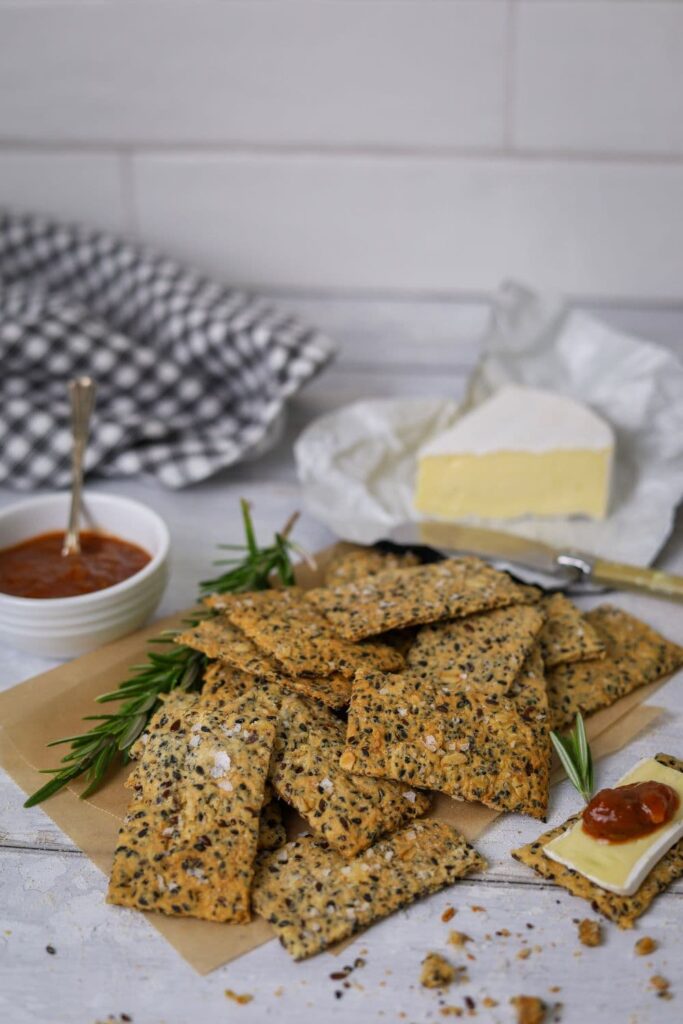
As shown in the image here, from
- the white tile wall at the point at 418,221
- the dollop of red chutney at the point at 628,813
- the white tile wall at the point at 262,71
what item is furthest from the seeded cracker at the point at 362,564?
the white tile wall at the point at 262,71

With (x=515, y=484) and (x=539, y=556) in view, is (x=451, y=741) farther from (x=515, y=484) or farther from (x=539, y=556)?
(x=515, y=484)

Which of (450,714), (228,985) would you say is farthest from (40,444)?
(228,985)

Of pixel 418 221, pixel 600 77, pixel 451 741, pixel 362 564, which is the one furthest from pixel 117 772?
pixel 600 77

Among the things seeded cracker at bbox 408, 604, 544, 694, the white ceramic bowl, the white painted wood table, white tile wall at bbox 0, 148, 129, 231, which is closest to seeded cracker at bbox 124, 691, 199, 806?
the white painted wood table

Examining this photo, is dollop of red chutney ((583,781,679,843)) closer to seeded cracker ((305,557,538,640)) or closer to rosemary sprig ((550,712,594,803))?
rosemary sprig ((550,712,594,803))

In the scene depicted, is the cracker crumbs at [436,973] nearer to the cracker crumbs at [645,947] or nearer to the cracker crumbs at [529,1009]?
the cracker crumbs at [529,1009]
